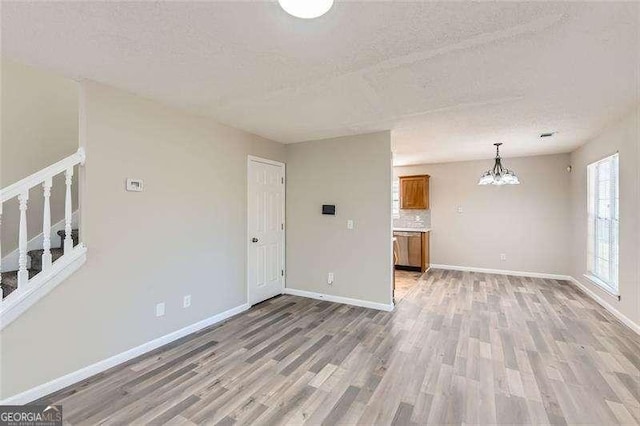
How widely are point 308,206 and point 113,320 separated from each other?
275 centimetres

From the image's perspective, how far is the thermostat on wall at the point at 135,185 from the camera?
2619 millimetres

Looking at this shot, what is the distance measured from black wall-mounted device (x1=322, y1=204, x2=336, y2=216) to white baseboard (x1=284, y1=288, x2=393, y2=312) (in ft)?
4.06

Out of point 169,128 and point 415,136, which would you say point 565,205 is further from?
point 169,128

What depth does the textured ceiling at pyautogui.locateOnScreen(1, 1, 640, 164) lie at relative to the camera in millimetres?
1579

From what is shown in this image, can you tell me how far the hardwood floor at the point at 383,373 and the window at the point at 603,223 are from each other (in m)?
0.75

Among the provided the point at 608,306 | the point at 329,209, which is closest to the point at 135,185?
the point at 329,209

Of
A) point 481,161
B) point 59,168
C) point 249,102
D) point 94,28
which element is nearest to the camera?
point 94,28

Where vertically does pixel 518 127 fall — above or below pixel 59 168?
above

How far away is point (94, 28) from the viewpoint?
1703mm

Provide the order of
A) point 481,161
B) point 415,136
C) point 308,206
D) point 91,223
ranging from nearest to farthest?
point 91,223, point 415,136, point 308,206, point 481,161

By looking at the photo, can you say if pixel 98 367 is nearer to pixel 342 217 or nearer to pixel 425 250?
pixel 342 217

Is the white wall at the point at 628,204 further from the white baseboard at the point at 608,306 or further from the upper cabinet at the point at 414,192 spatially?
the upper cabinet at the point at 414,192

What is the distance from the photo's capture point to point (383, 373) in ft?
7.82

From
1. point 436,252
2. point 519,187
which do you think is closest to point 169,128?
point 436,252
